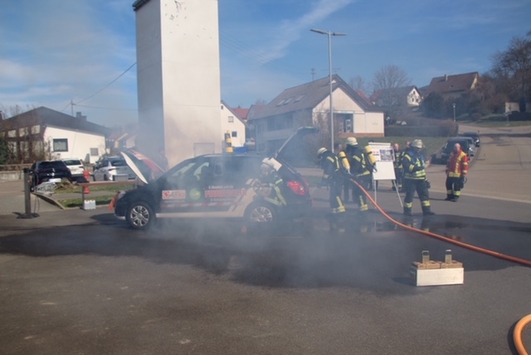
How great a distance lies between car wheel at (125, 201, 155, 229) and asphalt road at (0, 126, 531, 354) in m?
0.32

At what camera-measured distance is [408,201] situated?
37.3 feet

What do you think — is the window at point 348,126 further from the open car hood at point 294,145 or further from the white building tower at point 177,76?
the open car hood at point 294,145

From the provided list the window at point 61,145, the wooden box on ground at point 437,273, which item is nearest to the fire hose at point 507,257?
the wooden box on ground at point 437,273

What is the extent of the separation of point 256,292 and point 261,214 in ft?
13.0

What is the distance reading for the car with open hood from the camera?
31.4ft

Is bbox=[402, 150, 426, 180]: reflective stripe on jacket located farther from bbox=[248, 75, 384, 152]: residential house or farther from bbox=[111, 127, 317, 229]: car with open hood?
bbox=[248, 75, 384, 152]: residential house

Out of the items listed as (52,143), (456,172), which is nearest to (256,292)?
(456,172)

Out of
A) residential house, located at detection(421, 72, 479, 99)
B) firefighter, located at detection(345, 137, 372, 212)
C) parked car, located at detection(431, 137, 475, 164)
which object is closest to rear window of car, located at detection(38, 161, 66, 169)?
firefighter, located at detection(345, 137, 372, 212)

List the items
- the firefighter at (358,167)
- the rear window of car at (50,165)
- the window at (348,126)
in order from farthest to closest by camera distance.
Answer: the window at (348,126) → the rear window of car at (50,165) → the firefighter at (358,167)

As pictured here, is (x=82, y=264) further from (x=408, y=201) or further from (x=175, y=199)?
(x=408, y=201)

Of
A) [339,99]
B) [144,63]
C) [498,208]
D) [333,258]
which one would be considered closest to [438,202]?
[498,208]

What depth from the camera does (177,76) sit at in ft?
40.6

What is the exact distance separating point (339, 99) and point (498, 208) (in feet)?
51.4

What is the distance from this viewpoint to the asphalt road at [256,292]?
4254 millimetres
